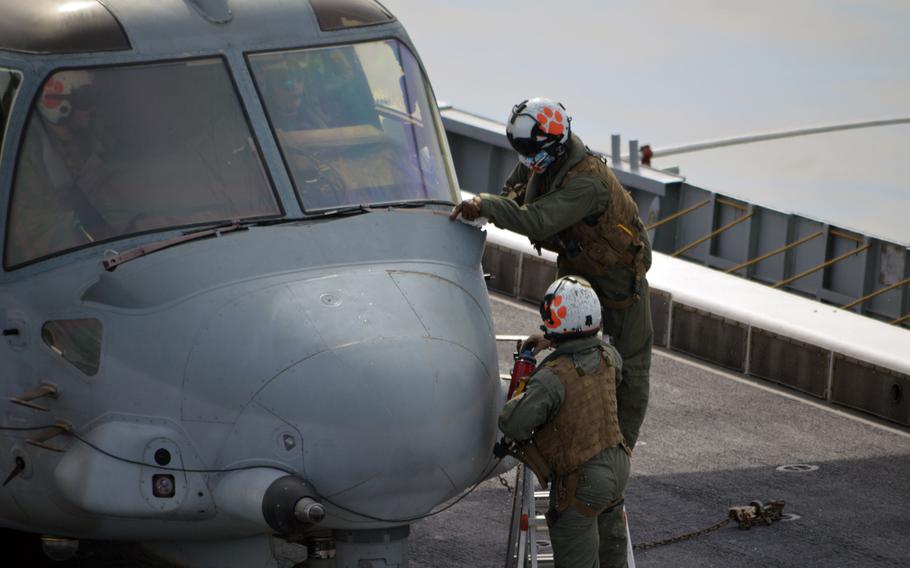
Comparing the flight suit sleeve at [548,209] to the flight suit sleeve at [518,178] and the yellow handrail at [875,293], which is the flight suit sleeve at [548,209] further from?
the yellow handrail at [875,293]

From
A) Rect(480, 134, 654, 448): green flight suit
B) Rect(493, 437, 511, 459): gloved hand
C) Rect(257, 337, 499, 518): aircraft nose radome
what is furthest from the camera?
Rect(480, 134, 654, 448): green flight suit

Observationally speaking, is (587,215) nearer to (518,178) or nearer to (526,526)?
(518,178)

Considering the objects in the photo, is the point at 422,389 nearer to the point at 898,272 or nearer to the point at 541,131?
the point at 541,131

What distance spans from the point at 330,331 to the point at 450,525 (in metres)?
3.98

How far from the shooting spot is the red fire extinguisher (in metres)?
8.30

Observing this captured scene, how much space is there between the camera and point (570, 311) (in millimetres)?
8211

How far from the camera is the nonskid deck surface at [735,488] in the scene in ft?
34.9

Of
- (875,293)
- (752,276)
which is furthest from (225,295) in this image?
(752,276)

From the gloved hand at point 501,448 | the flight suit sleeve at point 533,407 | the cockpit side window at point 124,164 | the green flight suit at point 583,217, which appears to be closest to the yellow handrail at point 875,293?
the green flight suit at point 583,217

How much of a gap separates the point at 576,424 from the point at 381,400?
1.29m

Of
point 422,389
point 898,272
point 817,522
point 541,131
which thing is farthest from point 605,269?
point 898,272

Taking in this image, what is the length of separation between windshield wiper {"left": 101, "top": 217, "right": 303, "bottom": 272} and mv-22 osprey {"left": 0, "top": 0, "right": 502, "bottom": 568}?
1cm

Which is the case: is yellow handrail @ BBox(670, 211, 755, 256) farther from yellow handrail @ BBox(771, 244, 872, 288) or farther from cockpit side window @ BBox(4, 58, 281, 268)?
cockpit side window @ BBox(4, 58, 281, 268)

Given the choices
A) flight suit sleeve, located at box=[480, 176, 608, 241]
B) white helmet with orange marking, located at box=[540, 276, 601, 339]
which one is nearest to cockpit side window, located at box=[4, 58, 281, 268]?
flight suit sleeve, located at box=[480, 176, 608, 241]
